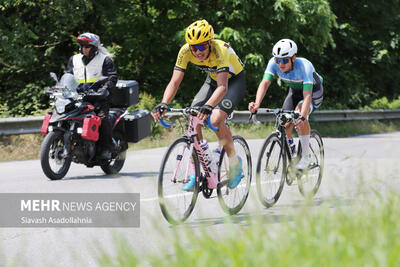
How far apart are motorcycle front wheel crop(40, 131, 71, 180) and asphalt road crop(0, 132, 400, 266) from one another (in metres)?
0.14

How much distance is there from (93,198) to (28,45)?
1132 cm

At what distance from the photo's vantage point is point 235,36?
1788 centimetres

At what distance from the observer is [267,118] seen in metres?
19.1

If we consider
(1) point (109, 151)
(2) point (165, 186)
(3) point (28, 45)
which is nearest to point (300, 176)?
(2) point (165, 186)

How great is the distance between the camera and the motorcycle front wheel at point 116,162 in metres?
9.83

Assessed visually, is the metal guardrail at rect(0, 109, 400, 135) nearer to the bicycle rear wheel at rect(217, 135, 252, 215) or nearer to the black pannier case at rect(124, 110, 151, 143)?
the black pannier case at rect(124, 110, 151, 143)

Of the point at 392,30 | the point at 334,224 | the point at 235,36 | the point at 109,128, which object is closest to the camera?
the point at 334,224

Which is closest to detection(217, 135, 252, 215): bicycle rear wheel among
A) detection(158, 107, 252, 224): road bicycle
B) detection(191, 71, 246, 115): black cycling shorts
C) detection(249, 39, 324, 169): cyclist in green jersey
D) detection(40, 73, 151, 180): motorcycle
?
detection(158, 107, 252, 224): road bicycle

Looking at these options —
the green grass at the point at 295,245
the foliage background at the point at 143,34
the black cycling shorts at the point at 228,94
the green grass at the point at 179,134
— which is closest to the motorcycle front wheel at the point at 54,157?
the black cycling shorts at the point at 228,94

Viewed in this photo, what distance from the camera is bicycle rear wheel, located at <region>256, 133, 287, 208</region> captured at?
754 cm

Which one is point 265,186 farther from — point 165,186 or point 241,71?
point 165,186

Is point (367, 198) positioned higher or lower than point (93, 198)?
higher

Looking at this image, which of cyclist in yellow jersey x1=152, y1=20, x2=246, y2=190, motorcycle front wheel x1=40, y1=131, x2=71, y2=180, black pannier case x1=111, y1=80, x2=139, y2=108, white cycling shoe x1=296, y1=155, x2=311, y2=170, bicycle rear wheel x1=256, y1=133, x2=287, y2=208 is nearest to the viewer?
cyclist in yellow jersey x1=152, y1=20, x2=246, y2=190

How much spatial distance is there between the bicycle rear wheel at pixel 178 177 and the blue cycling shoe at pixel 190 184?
0.03m
